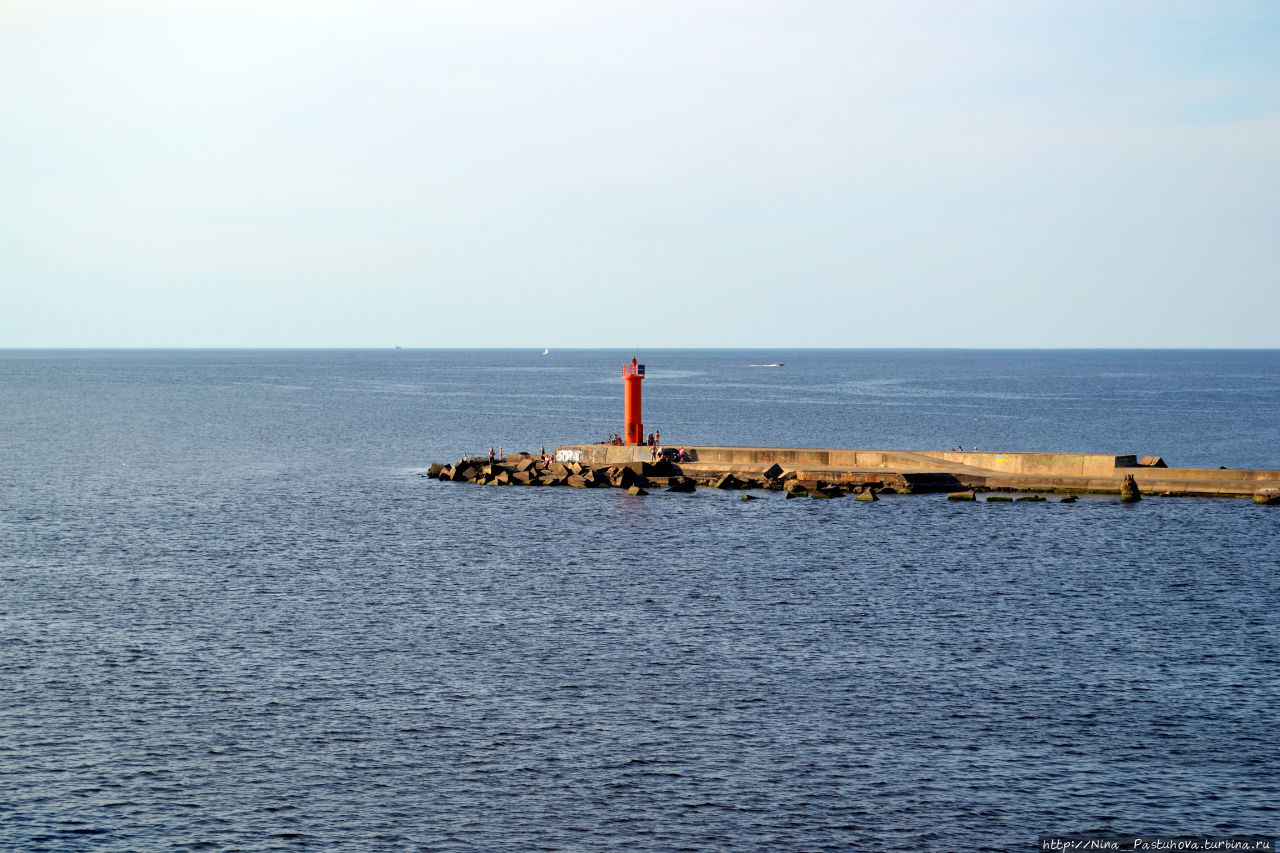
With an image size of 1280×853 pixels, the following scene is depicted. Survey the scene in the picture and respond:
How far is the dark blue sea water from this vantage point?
2258 cm

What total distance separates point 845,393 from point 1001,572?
443 feet

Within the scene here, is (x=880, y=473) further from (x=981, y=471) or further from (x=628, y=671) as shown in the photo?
(x=628, y=671)

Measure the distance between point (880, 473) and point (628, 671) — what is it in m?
32.2

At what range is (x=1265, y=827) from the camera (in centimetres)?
2158

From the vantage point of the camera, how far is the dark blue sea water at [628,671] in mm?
22578

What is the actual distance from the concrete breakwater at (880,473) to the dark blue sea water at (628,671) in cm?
171

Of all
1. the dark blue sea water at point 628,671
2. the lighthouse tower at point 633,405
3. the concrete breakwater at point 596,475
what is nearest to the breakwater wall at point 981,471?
the concrete breakwater at point 596,475

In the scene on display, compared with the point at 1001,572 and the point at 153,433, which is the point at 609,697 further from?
the point at 153,433

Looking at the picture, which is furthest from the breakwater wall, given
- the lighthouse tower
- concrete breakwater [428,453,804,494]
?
the lighthouse tower

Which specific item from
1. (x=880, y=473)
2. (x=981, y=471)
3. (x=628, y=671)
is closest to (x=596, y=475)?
(x=880, y=473)

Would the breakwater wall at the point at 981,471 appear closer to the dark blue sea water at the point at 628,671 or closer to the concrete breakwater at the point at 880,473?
the concrete breakwater at the point at 880,473

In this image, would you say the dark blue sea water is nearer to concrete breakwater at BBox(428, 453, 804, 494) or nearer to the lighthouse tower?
concrete breakwater at BBox(428, 453, 804, 494)

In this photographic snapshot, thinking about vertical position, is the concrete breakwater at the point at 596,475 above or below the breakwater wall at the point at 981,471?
below

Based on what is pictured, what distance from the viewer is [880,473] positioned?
60906mm
